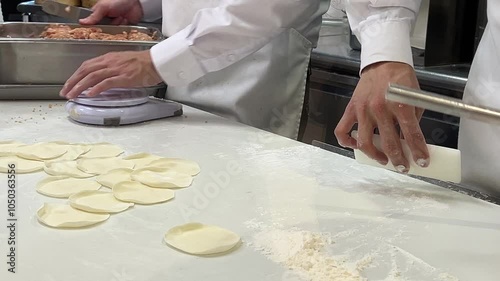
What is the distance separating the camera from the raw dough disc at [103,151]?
1.07 metres

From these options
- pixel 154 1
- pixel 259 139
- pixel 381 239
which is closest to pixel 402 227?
pixel 381 239

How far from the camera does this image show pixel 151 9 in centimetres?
192

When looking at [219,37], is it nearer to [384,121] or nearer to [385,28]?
[385,28]

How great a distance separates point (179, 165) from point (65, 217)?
0.83 ft

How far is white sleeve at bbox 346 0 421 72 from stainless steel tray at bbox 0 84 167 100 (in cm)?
55

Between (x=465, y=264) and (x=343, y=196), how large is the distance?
9.3 inches

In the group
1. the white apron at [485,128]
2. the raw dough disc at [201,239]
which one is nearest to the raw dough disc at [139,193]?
the raw dough disc at [201,239]

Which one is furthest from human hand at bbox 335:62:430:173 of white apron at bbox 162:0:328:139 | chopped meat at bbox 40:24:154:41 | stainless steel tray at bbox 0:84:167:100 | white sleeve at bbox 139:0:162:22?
white sleeve at bbox 139:0:162:22

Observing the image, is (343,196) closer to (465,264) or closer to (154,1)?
(465,264)

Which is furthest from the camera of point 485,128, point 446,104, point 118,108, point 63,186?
point 118,108

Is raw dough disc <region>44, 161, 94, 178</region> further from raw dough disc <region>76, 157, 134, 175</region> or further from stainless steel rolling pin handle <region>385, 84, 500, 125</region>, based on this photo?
stainless steel rolling pin handle <region>385, 84, 500, 125</region>

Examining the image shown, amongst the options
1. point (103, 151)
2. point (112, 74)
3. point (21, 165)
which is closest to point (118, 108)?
point (112, 74)

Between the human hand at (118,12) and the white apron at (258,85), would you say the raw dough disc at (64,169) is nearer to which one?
the white apron at (258,85)

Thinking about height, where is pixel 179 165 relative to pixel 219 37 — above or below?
below
